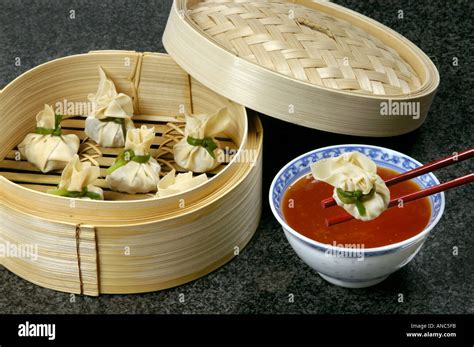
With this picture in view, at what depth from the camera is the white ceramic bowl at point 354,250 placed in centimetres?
150

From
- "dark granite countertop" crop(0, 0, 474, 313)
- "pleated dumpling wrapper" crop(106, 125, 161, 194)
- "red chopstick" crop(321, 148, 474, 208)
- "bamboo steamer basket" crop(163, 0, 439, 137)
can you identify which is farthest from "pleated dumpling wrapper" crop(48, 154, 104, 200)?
"red chopstick" crop(321, 148, 474, 208)

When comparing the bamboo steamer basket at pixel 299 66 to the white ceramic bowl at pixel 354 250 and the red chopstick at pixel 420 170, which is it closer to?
the white ceramic bowl at pixel 354 250

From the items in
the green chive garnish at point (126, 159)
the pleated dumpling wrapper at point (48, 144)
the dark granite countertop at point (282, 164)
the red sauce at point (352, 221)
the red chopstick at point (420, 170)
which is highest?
the red chopstick at point (420, 170)

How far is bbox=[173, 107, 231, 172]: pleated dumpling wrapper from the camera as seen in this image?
1851 millimetres

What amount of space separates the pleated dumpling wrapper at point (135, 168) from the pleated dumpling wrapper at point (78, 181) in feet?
0.22

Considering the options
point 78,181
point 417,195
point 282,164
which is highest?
point 417,195

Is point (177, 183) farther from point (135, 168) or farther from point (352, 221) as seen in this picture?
point (352, 221)

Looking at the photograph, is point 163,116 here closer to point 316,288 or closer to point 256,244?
point 256,244

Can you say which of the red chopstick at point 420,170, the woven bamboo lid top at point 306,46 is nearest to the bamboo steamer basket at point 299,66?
the woven bamboo lid top at point 306,46

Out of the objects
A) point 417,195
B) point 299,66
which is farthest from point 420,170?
point 299,66

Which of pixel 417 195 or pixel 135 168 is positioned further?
pixel 135 168

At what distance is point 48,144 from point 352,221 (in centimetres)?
67

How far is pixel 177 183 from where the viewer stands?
1735 mm

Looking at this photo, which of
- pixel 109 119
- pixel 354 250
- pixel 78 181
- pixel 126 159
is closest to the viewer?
pixel 354 250
